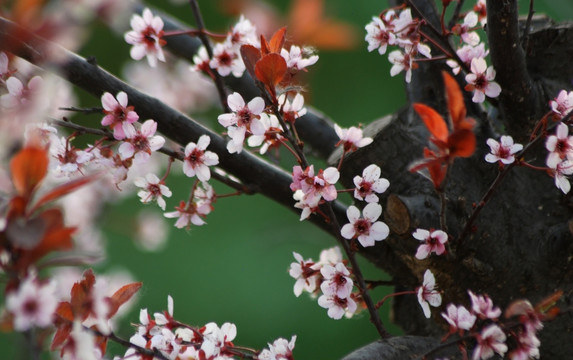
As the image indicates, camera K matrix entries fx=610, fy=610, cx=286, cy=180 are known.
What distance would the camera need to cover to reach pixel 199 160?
2.35 ft

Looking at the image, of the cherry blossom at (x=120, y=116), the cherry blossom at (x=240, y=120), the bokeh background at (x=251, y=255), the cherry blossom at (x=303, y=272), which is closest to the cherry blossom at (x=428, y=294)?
the cherry blossom at (x=303, y=272)

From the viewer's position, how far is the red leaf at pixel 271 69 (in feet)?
1.97

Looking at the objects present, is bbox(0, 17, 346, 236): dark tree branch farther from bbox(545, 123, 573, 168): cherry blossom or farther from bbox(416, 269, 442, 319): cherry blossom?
bbox(545, 123, 573, 168): cherry blossom

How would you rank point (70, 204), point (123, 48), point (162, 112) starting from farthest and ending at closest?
point (123, 48)
point (70, 204)
point (162, 112)

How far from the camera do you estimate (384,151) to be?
2.60ft

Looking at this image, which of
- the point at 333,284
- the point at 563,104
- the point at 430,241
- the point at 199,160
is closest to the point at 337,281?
the point at 333,284

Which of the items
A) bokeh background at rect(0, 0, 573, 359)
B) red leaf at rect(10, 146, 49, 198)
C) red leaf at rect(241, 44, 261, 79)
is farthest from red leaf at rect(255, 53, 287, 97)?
bokeh background at rect(0, 0, 573, 359)

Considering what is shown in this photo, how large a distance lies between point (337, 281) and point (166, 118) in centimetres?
30

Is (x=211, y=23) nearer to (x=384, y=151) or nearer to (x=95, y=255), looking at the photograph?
(x=384, y=151)

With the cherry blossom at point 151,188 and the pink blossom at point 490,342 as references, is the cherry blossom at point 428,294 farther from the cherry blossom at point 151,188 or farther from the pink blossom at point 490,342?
the cherry blossom at point 151,188

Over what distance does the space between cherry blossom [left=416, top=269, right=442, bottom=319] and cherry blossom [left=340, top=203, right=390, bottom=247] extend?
7 cm

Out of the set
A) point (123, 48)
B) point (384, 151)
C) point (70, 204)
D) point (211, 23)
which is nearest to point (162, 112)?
point (384, 151)

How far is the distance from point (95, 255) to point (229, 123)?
0.83ft

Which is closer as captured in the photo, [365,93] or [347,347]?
[347,347]
